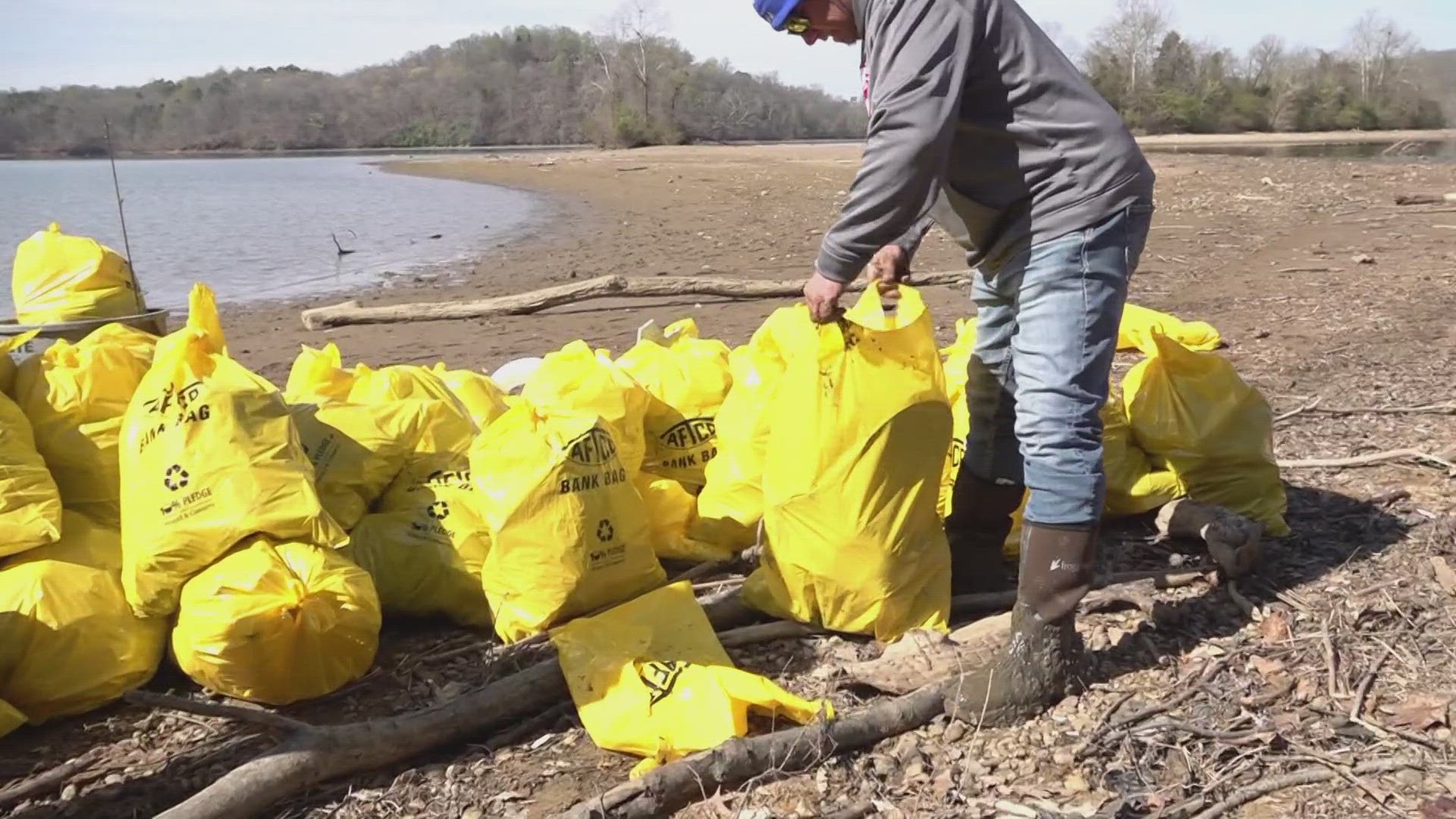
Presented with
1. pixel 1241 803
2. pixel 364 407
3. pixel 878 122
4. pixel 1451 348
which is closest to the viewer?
pixel 1241 803

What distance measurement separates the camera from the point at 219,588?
2.35 metres

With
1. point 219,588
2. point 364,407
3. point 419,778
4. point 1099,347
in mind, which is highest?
point 1099,347

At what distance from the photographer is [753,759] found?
212 centimetres

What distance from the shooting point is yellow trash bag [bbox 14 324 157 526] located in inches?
111

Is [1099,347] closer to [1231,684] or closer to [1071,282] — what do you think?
[1071,282]

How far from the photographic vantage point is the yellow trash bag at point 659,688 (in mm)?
2246

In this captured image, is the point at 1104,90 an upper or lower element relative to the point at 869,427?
upper

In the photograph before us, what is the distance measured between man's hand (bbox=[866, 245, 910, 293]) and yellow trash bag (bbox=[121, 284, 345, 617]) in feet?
4.67

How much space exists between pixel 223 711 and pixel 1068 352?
5.98 feet

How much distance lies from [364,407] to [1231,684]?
2.40 m

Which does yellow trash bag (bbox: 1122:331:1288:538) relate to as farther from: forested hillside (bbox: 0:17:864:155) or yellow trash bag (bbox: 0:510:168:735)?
forested hillside (bbox: 0:17:864:155)

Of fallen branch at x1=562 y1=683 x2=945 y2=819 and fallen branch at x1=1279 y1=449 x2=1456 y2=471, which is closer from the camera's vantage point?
fallen branch at x1=562 y1=683 x2=945 y2=819

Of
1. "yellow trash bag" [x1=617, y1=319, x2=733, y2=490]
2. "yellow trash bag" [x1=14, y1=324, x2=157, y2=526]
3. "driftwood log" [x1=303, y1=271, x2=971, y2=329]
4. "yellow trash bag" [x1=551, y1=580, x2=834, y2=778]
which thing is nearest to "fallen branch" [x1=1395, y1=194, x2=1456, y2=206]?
"driftwood log" [x1=303, y1=271, x2=971, y2=329]

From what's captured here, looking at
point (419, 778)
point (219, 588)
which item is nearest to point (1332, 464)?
point (419, 778)
